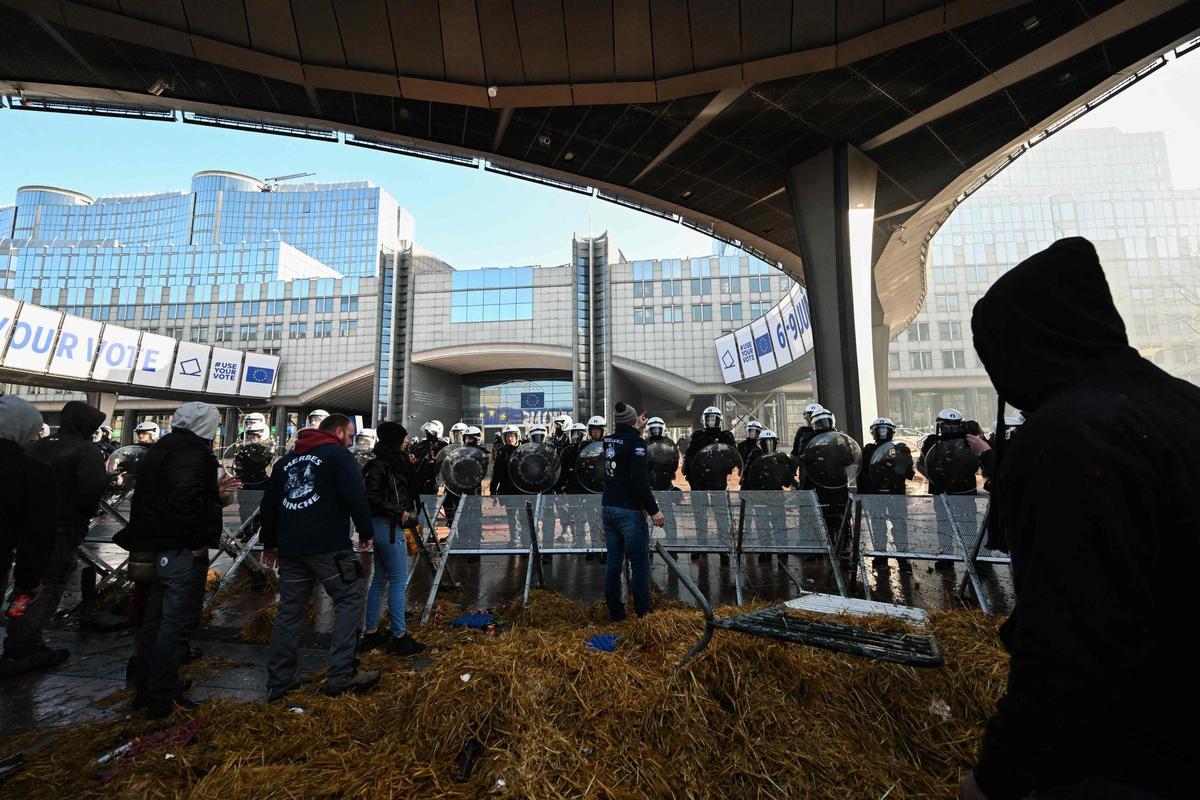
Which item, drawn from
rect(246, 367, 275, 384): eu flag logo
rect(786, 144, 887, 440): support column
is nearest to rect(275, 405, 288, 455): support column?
rect(246, 367, 275, 384): eu flag logo

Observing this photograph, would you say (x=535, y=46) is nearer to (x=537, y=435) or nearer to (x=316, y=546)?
(x=537, y=435)

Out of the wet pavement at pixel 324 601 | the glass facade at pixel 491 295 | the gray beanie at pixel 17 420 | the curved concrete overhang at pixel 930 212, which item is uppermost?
the glass facade at pixel 491 295

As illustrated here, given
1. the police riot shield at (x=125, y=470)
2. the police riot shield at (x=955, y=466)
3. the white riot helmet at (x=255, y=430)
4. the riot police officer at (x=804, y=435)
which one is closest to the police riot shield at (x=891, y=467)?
the police riot shield at (x=955, y=466)

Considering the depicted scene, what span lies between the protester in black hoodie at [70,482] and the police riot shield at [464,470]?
442 cm

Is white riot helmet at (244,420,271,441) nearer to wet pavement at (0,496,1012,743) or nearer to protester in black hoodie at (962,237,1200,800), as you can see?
wet pavement at (0,496,1012,743)

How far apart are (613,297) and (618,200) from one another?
26799mm

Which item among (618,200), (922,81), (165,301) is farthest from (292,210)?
(922,81)

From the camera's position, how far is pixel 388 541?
5250mm

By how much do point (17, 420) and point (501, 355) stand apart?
4433 centimetres

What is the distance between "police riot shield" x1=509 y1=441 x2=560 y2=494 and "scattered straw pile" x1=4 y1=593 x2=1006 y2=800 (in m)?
6.14

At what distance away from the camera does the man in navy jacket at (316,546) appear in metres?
4.05

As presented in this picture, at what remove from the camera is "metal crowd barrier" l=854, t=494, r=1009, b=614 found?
602 centimetres

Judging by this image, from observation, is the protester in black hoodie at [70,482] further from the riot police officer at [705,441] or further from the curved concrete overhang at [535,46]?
the curved concrete overhang at [535,46]

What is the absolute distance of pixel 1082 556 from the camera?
1004 mm
